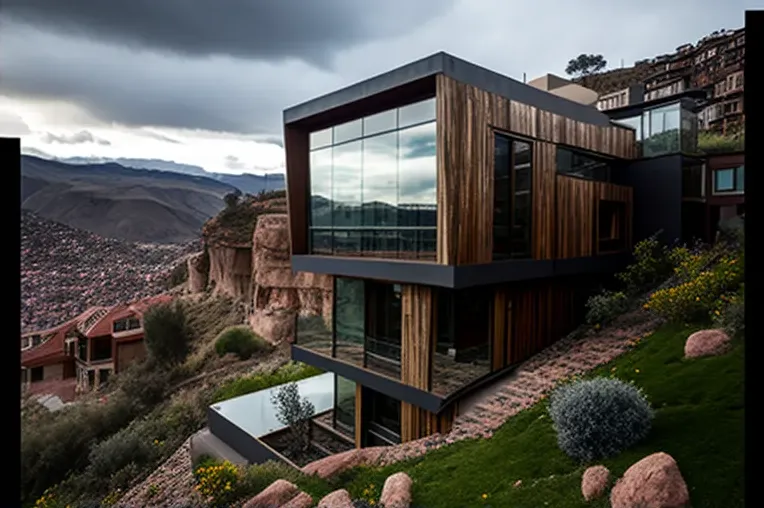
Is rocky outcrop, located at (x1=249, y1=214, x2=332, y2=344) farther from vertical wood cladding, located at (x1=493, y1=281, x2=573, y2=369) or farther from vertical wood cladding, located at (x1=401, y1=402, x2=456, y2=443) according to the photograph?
vertical wood cladding, located at (x1=401, y1=402, x2=456, y2=443)

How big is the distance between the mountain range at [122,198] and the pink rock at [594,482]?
380cm

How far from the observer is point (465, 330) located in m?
5.76

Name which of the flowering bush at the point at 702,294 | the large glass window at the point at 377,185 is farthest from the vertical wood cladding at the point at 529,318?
the large glass window at the point at 377,185

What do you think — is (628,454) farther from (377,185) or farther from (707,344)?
(377,185)

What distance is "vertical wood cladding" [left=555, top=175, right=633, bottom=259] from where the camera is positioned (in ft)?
21.7

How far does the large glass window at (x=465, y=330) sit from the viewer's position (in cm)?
567

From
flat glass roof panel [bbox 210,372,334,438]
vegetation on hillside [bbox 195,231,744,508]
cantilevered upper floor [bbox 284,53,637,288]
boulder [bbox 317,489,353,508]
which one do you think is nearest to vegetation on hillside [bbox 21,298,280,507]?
flat glass roof panel [bbox 210,372,334,438]

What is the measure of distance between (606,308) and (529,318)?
1.41m

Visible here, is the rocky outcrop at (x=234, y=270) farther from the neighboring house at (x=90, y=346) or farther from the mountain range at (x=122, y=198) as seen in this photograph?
the mountain range at (x=122, y=198)

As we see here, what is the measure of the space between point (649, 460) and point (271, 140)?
5871 millimetres

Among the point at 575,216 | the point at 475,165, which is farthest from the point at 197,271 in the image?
the point at 575,216

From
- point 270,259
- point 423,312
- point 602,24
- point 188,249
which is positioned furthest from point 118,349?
point 270,259

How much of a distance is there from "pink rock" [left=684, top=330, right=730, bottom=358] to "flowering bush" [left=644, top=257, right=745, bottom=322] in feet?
2.25

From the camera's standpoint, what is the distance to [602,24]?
425cm
